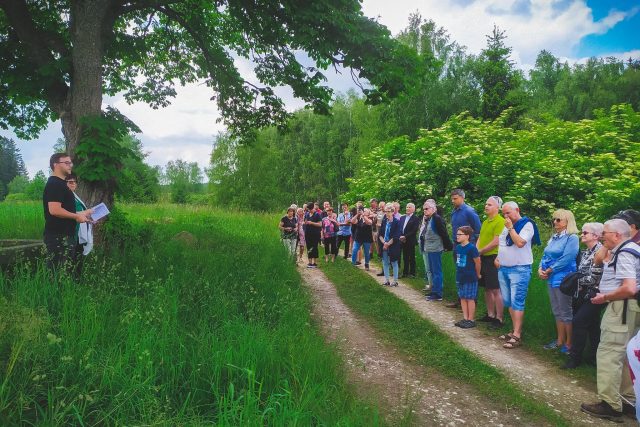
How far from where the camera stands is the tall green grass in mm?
2637

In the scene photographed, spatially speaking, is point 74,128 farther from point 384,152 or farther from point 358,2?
point 384,152

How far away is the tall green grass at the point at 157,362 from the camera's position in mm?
2637

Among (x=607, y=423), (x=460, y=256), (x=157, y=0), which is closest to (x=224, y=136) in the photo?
(x=157, y=0)

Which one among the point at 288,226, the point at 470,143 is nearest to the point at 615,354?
the point at 288,226

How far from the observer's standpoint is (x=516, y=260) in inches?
246

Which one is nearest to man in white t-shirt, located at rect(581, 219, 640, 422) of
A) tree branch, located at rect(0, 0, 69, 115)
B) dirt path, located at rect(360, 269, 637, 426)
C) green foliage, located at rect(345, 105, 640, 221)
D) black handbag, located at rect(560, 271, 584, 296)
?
dirt path, located at rect(360, 269, 637, 426)

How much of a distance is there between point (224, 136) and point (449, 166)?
36.5m

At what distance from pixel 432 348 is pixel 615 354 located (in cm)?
223

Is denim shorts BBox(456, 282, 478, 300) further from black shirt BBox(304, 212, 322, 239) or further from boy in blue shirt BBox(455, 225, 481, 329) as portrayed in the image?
black shirt BBox(304, 212, 322, 239)

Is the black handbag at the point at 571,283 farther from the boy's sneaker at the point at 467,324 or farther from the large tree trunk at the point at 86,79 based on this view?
the large tree trunk at the point at 86,79

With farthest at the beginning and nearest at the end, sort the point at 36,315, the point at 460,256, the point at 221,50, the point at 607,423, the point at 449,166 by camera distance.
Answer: the point at 449,166, the point at 221,50, the point at 460,256, the point at 607,423, the point at 36,315

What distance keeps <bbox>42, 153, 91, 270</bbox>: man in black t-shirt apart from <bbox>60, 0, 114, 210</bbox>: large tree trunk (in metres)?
2.16

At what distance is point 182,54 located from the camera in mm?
11781

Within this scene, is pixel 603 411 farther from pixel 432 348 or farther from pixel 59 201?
pixel 59 201
